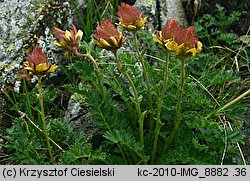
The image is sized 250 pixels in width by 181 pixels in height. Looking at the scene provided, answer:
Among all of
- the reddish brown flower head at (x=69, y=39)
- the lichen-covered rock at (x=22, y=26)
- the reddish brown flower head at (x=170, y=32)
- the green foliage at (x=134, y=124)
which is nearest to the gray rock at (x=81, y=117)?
the green foliage at (x=134, y=124)

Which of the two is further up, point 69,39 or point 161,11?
point 69,39

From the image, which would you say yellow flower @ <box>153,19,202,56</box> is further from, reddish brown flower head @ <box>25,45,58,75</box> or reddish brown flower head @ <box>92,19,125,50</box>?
reddish brown flower head @ <box>25,45,58,75</box>

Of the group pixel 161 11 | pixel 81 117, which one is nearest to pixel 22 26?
pixel 81 117

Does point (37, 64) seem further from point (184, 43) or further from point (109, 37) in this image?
point (184, 43)

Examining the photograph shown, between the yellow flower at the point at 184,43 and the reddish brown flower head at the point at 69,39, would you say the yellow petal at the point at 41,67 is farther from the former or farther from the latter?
the yellow flower at the point at 184,43

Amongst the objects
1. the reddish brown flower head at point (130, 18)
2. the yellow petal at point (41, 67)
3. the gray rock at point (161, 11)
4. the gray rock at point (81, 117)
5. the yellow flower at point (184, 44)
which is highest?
the reddish brown flower head at point (130, 18)

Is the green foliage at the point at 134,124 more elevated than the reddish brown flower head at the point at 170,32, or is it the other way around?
the reddish brown flower head at the point at 170,32

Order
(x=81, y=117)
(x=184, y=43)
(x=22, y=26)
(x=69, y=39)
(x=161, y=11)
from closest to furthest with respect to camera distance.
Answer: (x=184, y=43) < (x=69, y=39) < (x=81, y=117) < (x=22, y=26) < (x=161, y=11)

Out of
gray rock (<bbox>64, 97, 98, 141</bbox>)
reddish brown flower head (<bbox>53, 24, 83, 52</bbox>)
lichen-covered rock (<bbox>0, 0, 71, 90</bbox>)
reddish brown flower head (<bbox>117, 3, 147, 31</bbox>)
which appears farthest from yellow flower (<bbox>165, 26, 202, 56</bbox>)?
lichen-covered rock (<bbox>0, 0, 71, 90</bbox>)
